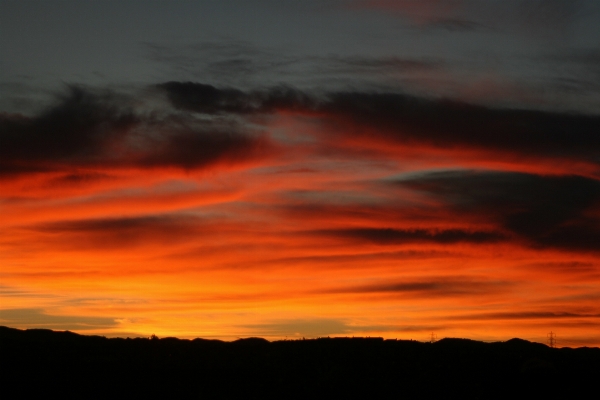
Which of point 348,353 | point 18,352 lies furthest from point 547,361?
point 18,352

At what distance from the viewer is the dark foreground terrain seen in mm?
29969

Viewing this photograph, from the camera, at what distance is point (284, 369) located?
32.1m

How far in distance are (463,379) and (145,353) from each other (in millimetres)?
14272

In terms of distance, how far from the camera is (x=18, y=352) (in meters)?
33.0

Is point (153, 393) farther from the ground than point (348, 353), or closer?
closer

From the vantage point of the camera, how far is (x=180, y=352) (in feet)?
113

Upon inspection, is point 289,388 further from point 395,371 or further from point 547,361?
point 547,361

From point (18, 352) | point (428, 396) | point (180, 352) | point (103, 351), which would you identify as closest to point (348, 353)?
point (428, 396)

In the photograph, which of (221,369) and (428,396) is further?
(221,369)

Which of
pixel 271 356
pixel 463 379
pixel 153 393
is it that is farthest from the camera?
pixel 271 356

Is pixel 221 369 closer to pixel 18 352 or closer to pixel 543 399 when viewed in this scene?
pixel 18 352

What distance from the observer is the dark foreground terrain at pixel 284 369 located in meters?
30.0

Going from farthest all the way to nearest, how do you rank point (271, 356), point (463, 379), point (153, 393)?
point (271, 356), point (463, 379), point (153, 393)

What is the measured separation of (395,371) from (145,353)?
11390 mm
